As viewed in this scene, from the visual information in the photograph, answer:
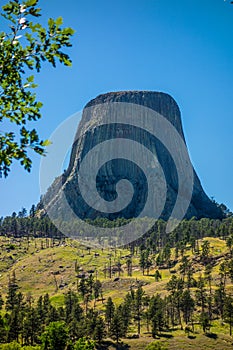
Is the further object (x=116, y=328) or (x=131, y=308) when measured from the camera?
(x=131, y=308)

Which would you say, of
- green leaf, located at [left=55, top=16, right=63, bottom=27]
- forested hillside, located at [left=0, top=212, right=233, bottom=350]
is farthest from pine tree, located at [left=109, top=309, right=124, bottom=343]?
green leaf, located at [left=55, top=16, right=63, bottom=27]

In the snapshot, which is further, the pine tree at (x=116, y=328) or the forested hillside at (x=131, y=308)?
the pine tree at (x=116, y=328)

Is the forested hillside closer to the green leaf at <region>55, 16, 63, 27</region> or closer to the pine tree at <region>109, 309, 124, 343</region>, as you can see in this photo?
the pine tree at <region>109, 309, 124, 343</region>

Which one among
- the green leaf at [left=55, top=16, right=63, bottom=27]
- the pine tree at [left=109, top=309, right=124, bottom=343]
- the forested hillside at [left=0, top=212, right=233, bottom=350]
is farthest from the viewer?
the pine tree at [left=109, top=309, right=124, bottom=343]

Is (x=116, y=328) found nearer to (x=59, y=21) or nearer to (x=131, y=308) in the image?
(x=131, y=308)

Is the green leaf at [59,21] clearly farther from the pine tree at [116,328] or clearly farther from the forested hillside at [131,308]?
the pine tree at [116,328]

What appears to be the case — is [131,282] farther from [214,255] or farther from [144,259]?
[214,255]

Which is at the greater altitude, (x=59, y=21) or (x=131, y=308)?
(x=59, y=21)

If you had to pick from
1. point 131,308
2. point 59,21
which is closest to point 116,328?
point 131,308

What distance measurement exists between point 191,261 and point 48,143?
177275 millimetres

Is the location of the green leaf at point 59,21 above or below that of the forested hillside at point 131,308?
above

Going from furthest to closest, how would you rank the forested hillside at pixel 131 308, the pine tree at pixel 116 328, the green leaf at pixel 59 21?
1. the pine tree at pixel 116 328
2. the forested hillside at pixel 131 308
3. the green leaf at pixel 59 21

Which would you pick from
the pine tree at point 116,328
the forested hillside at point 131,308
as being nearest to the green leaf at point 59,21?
the forested hillside at point 131,308

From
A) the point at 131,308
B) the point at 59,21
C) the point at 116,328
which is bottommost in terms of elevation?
the point at 116,328
